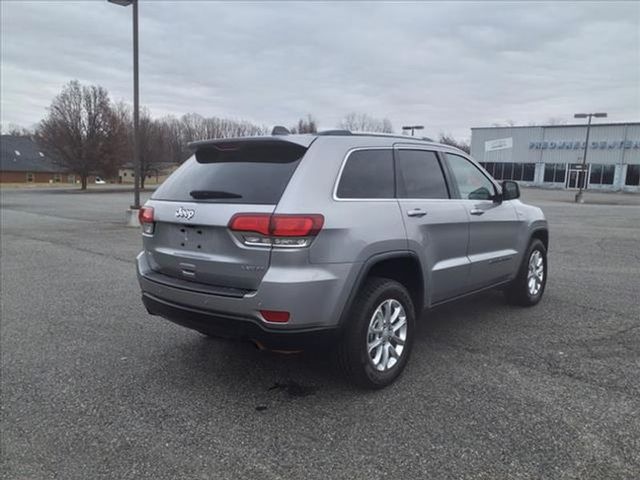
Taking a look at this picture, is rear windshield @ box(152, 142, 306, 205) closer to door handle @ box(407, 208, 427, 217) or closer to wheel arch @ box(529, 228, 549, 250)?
door handle @ box(407, 208, 427, 217)

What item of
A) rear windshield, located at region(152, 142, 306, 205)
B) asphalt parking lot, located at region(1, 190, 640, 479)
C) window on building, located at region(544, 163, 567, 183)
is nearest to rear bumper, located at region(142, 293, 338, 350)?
asphalt parking lot, located at region(1, 190, 640, 479)

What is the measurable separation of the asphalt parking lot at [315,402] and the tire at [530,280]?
0.14 meters

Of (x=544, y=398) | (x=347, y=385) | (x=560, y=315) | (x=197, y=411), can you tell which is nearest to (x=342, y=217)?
(x=347, y=385)

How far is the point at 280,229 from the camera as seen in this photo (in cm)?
306

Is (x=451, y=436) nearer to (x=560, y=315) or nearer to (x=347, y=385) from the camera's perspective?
(x=347, y=385)

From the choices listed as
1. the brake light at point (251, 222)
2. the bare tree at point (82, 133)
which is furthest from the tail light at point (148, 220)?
the bare tree at point (82, 133)

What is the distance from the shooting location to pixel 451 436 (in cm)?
304

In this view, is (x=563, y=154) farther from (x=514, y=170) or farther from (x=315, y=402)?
(x=315, y=402)

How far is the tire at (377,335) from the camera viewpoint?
341 cm

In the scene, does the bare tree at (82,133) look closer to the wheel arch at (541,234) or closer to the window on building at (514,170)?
the window on building at (514,170)

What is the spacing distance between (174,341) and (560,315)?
13.7ft

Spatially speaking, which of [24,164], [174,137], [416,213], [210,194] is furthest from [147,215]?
[174,137]

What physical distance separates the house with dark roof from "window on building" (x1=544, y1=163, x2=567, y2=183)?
200 feet

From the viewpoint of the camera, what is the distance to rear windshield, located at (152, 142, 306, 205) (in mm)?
3309
